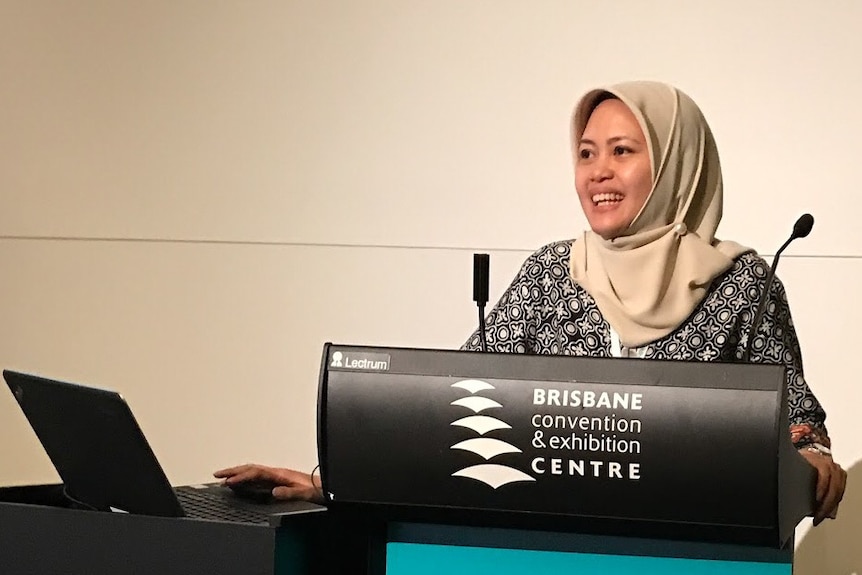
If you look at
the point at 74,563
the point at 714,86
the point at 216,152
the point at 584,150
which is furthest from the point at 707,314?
the point at 216,152

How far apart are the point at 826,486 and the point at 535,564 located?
32 centimetres

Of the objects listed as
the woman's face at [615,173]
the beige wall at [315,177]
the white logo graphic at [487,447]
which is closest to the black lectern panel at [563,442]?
the white logo graphic at [487,447]

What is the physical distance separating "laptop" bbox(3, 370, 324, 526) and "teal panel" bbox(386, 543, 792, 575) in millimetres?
117

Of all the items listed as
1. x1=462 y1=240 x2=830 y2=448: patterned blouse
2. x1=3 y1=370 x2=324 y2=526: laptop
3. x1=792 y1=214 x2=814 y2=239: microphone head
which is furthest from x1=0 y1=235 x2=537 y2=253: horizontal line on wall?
x1=3 y1=370 x2=324 y2=526: laptop

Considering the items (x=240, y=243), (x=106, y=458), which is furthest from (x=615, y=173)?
(x=240, y=243)

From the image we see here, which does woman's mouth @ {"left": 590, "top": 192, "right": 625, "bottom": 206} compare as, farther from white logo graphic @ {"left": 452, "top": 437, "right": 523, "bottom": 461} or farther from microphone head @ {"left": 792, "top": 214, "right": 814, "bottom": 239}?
white logo graphic @ {"left": 452, "top": 437, "right": 523, "bottom": 461}

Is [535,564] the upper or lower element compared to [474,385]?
lower

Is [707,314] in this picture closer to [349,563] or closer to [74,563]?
[349,563]

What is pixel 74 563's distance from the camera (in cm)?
111

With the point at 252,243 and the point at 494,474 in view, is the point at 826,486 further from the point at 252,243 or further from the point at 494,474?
the point at 252,243

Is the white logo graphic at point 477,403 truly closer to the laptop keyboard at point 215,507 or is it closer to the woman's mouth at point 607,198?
the laptop keyboard at point 215,507

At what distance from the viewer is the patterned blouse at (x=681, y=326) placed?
1472 millimetres

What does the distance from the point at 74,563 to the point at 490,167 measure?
151 centimetres

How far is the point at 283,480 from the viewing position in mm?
1266
